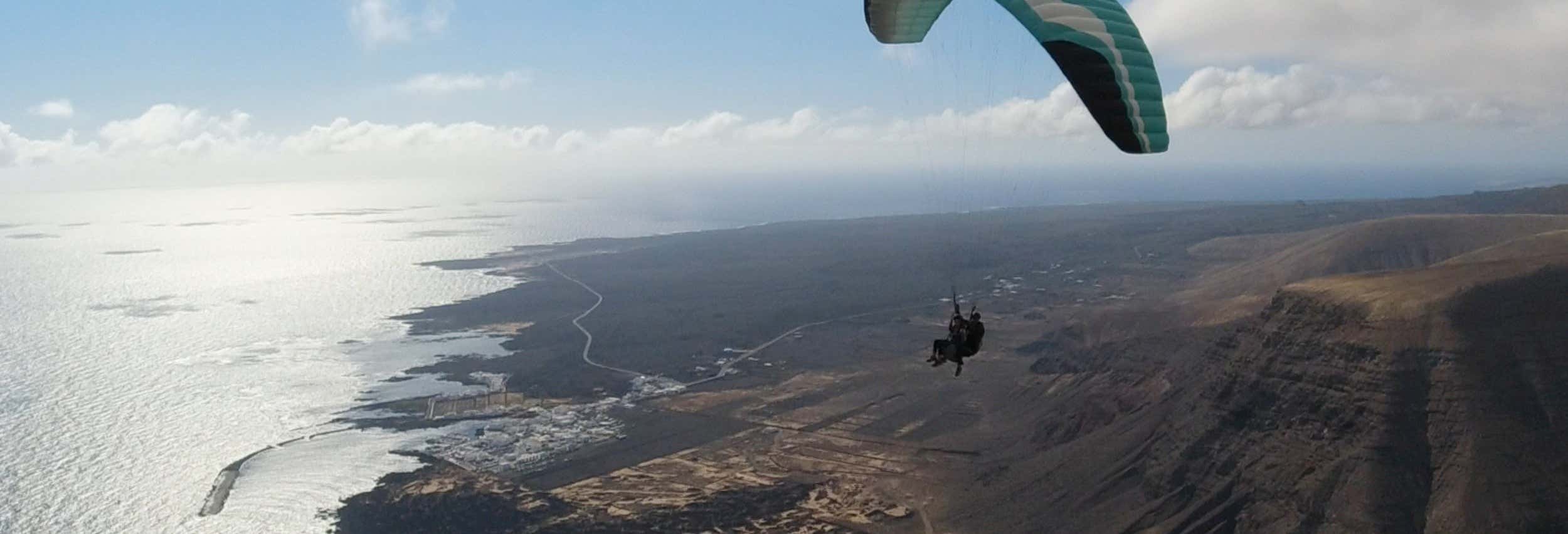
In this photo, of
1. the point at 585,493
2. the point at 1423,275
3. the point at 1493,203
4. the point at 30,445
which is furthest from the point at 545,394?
the point at 1493,203

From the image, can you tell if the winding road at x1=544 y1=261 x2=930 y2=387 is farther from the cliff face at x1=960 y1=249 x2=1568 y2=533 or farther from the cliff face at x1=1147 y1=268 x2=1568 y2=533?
the cliff face at x1=1147 y1=268 x2=1568 y2=533

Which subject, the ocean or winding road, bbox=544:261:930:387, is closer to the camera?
the ocean

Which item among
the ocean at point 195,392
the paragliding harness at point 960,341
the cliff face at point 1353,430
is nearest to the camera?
the paragliding harness at point 960,341

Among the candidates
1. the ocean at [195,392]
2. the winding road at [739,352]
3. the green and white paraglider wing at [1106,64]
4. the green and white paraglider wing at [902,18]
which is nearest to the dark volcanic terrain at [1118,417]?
the winding road at [739,352]

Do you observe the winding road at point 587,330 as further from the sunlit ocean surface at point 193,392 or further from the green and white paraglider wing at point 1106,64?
the green and white paraglider wing at point 1106,64

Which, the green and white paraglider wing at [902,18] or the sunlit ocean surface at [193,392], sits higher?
the green and white paraglider wing at [902,18]

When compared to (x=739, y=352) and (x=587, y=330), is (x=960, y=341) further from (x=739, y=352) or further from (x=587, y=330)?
(x=587, y=330)

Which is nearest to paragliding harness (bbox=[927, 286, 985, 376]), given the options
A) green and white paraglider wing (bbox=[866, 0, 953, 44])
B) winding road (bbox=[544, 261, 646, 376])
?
green and white paraglider wing (bbox=[866, 0, 953, 44])
